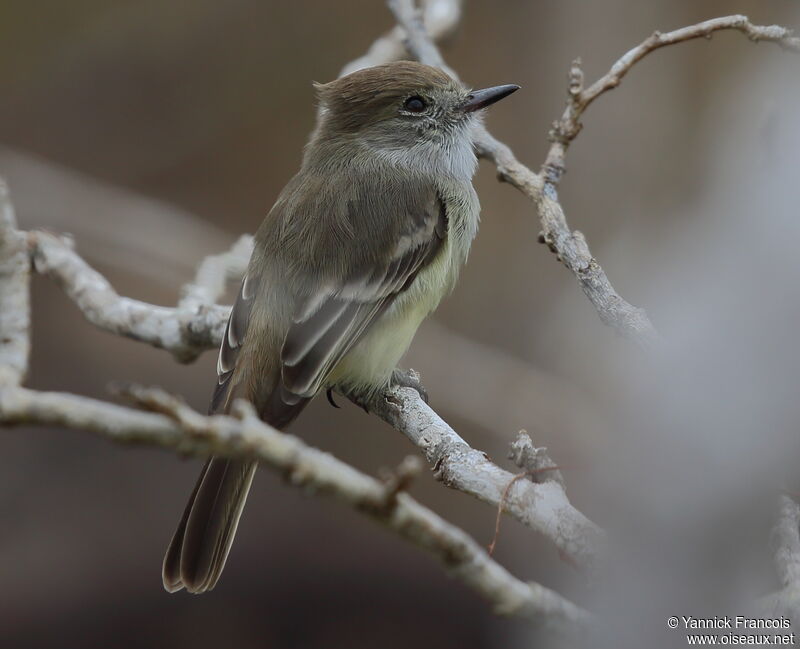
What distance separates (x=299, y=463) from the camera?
219 cm

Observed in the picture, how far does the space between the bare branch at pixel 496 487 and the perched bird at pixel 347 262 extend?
45cm

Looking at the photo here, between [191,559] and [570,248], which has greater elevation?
[570,248]

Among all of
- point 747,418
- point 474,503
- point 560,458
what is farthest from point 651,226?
point 747,418

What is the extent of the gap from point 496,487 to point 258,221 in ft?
22.3

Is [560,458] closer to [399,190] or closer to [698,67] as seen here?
[399,190]

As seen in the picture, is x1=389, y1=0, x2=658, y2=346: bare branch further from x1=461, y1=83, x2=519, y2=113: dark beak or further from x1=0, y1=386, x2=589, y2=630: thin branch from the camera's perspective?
x1=0, y1=386, x2=589, y2=630: thin branch

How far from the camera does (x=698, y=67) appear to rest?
875 centimetres

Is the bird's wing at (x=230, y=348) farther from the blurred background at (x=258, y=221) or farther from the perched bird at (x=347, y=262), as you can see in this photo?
the blurred background at (x=258, y=221)

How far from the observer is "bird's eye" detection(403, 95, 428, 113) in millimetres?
5038

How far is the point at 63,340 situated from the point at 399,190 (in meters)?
4.84

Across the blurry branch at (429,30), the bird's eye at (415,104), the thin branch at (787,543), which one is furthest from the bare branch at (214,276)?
the thin branch at (787,543)

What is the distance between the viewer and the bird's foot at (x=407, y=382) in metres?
4.32

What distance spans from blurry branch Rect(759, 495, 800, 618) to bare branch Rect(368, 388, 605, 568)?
1.39 ft

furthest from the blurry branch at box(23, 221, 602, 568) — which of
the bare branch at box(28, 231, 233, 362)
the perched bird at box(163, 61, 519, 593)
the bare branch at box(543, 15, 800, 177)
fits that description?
the bare branch at box(543, 15, 800, 177)
